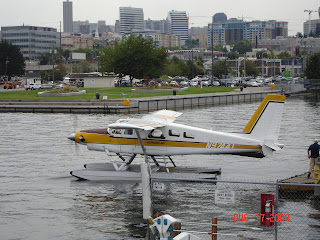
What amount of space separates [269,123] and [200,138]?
294 cm

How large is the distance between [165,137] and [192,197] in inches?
140

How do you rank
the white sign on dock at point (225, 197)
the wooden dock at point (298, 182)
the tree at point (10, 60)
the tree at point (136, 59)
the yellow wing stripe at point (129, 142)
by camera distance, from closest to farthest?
the white sign on dock at point (225, 197), the wooden dock at point (298, 182), the yellow wing stripe at point (129, 142), the tree at point (136, 59), the tree at point (10, 60)

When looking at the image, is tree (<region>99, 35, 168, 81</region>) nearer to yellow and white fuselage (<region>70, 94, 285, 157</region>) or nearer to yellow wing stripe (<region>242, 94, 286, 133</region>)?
yellow and white fuselage (<region>70, 94, 285, 157</region>)

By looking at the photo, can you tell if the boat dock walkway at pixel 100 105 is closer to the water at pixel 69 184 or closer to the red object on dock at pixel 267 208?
the water at pixel 69 184

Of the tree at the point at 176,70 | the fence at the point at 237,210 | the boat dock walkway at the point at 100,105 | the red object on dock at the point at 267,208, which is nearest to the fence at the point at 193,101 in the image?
the boat dock walkway at the point at 100,105

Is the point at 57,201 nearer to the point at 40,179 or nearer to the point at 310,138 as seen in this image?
the point at 40,179

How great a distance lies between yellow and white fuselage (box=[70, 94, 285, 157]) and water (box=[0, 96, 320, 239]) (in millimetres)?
1874

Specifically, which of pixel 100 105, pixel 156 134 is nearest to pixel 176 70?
pixel 100 105

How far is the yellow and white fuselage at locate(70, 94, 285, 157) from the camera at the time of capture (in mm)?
25188

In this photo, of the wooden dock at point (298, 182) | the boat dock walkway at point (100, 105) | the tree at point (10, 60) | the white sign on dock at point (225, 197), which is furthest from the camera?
the tree at point (10, 60)

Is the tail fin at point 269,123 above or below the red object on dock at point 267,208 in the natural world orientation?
above

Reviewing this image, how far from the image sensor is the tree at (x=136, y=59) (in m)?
106

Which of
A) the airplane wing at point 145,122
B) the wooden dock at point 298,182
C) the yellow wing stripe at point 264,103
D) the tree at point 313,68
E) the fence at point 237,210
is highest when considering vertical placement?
the tree at point 313,68

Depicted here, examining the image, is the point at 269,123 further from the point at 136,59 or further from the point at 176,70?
the point at 176,70
